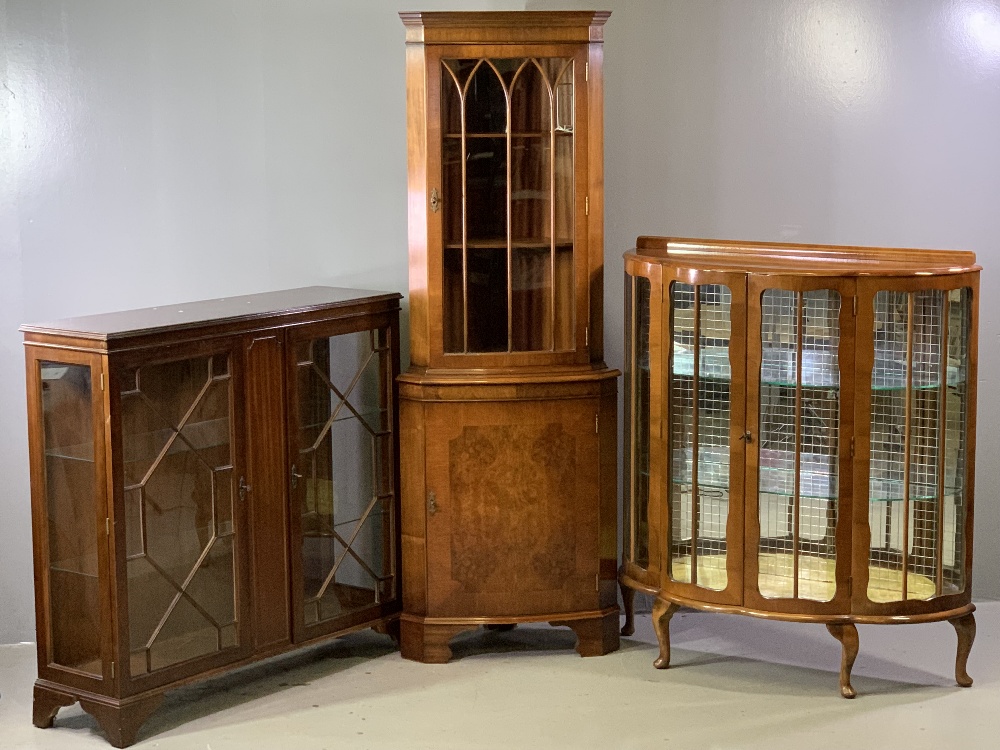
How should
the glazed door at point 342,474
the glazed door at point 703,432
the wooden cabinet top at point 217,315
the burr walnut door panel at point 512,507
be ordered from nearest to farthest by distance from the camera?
the wooden cabinet top at point 217,315
the glazed door at point 703,432
the glazed door at point 342,474
the burr walnut door panel at point 512,507

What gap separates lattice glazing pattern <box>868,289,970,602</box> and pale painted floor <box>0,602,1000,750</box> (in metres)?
0.36

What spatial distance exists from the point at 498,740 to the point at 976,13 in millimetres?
2831

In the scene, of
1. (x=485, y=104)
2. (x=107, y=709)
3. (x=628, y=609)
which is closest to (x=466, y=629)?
(x=628, y=609)

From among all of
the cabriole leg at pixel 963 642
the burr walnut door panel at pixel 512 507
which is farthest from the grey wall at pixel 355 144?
the cabriole leg at pixel 963 642

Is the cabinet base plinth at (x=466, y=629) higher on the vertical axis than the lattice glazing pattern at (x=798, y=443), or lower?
lower

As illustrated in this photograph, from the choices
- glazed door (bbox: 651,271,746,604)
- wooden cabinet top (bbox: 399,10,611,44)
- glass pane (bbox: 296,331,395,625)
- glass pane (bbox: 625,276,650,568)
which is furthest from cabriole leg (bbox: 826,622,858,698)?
wooden cabinet top (bbox: 399,10,611,44)

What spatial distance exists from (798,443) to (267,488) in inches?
59.3

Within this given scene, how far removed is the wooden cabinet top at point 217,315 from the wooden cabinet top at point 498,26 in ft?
2.62

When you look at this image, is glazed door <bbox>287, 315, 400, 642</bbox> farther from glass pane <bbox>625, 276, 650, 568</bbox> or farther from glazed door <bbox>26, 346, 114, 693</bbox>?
glass pane <bbox>625, 276, 650, 568</bbox>

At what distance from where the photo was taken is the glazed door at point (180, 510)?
134 inches

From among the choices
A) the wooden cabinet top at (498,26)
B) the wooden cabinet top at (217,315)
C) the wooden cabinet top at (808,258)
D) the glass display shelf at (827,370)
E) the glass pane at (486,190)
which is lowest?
the glass display shelf at (827,370)

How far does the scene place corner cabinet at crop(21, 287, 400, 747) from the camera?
3387 millimetres

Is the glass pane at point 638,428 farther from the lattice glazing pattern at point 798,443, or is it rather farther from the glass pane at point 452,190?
the glass pane at point 452,190

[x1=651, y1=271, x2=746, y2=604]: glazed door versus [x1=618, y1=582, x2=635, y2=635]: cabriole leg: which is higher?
[x1=651, y1=271, x2=746, y2=604]: glazed door
